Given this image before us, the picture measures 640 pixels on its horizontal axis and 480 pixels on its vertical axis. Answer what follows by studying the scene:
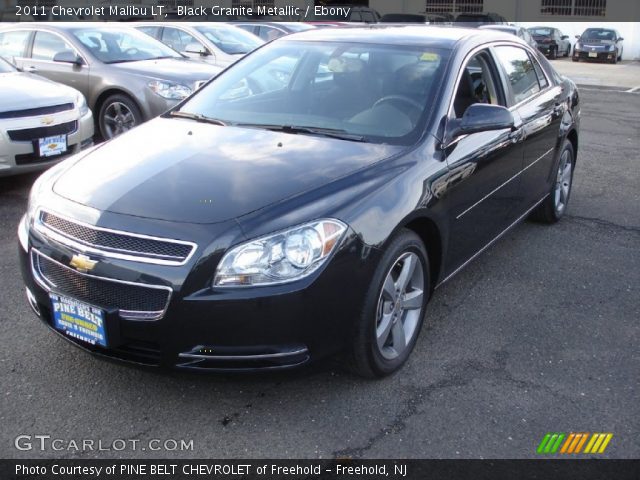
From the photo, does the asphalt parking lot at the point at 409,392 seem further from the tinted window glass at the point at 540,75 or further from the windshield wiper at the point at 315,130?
the tinted window glass at the point at 540,75

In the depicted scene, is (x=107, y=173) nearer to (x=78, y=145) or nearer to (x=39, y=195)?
(x=39, y=195)

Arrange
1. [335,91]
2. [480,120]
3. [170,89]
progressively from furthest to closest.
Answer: [170,89] → [335,91] → [480,120]

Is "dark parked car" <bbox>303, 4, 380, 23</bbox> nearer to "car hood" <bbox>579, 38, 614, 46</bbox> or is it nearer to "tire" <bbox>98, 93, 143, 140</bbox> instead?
"car hood" <bbox>579, 38, 614, 46</bbox>

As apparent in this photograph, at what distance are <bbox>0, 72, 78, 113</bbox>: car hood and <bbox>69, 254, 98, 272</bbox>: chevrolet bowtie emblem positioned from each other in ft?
12.1

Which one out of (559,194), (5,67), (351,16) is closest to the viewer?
(559,194)

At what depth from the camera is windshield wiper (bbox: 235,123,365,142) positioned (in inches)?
145

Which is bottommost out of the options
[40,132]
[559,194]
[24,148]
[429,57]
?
[559,194]

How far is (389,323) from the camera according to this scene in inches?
132

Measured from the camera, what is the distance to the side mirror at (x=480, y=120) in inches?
147

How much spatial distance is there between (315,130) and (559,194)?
2.92 m

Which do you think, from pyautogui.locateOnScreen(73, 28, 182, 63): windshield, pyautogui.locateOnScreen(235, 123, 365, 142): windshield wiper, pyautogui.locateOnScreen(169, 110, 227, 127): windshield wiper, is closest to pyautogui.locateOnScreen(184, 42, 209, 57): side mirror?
pyautogui.locateOnScreen(73, 28, 182, 63): windshield

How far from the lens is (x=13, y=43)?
29.6 ft
